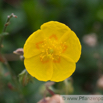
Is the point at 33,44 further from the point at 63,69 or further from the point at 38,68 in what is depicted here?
the point at 63,69

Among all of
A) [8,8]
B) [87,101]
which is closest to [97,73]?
[87,101]

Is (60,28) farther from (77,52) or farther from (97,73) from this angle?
(97,73)

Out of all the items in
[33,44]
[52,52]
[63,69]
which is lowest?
[63,69]

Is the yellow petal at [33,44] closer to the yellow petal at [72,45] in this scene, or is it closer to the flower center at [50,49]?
the flower center at [50,49]

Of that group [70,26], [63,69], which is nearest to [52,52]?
[63,69]

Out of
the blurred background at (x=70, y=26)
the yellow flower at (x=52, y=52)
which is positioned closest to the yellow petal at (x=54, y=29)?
the yellow flower at (x=52, y=52)

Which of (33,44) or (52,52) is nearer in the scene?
(33,44)

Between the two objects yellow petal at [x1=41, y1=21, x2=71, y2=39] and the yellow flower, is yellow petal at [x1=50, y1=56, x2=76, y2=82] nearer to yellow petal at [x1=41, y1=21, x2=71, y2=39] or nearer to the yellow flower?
the yellow flower
